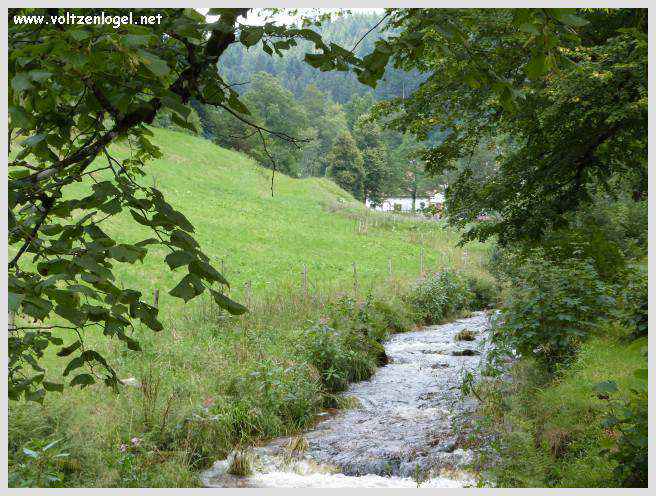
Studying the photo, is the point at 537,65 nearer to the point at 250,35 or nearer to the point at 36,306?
Result: the point at 250,35

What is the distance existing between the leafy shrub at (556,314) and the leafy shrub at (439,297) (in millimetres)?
8108

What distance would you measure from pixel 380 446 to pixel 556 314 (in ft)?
9.88

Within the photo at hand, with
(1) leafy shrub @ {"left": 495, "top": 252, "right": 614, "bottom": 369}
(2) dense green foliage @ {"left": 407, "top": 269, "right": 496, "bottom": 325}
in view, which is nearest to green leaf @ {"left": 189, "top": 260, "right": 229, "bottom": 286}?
(1) leafy shrub @ {"left": 495, "top": 252, "right": 614, "bottom": 369}

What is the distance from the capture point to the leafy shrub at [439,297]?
16938 millimetres

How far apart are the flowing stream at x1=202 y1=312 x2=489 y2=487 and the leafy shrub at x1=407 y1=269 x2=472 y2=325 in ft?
19.9

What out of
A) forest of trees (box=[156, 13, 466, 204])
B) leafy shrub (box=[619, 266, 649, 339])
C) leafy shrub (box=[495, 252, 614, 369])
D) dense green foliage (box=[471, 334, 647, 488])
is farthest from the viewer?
forest of trees (box=[156, 13, 466, 204])

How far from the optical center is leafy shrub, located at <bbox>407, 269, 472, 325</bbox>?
16938 mm

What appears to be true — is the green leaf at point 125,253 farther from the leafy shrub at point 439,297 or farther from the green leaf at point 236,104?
the leafy shrub at point 439,297

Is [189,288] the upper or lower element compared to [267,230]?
lower

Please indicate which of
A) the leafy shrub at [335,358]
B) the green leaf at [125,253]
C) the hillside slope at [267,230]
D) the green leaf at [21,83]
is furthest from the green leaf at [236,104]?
the hillside slope at [267,230]

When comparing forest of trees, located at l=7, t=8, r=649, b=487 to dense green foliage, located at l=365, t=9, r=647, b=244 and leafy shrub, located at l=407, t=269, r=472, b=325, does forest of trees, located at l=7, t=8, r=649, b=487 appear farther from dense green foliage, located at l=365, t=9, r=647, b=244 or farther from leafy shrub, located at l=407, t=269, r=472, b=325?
leafy shrub, located at l=407, t=269, r=472, b=325

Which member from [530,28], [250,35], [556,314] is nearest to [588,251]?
[556,314]

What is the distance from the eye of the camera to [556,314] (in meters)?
7.96

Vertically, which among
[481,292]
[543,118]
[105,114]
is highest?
[543,118]
